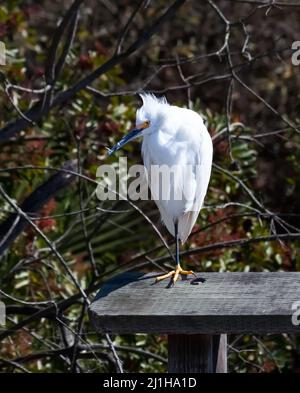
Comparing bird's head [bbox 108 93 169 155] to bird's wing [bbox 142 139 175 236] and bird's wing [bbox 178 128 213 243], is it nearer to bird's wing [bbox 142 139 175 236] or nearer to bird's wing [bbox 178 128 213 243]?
bird's wing [bbox 142 139 175 236]

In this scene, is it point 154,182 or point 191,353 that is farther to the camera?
point 154,182

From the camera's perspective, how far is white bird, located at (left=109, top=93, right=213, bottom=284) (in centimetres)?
365

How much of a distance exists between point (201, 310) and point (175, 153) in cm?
141

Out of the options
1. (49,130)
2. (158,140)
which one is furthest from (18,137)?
(158,140)

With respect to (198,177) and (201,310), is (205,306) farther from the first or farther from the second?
(198,177)

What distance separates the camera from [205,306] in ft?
7.68

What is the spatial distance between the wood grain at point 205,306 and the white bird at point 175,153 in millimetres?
1085

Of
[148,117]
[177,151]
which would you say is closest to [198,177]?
[177,151]

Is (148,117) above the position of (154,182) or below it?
above

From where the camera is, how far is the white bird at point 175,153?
3.65m

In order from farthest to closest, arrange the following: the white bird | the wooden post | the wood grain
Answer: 1. the white bird
2. the wooden post
3. the wood grain

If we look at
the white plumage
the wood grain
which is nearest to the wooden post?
the wood grain
